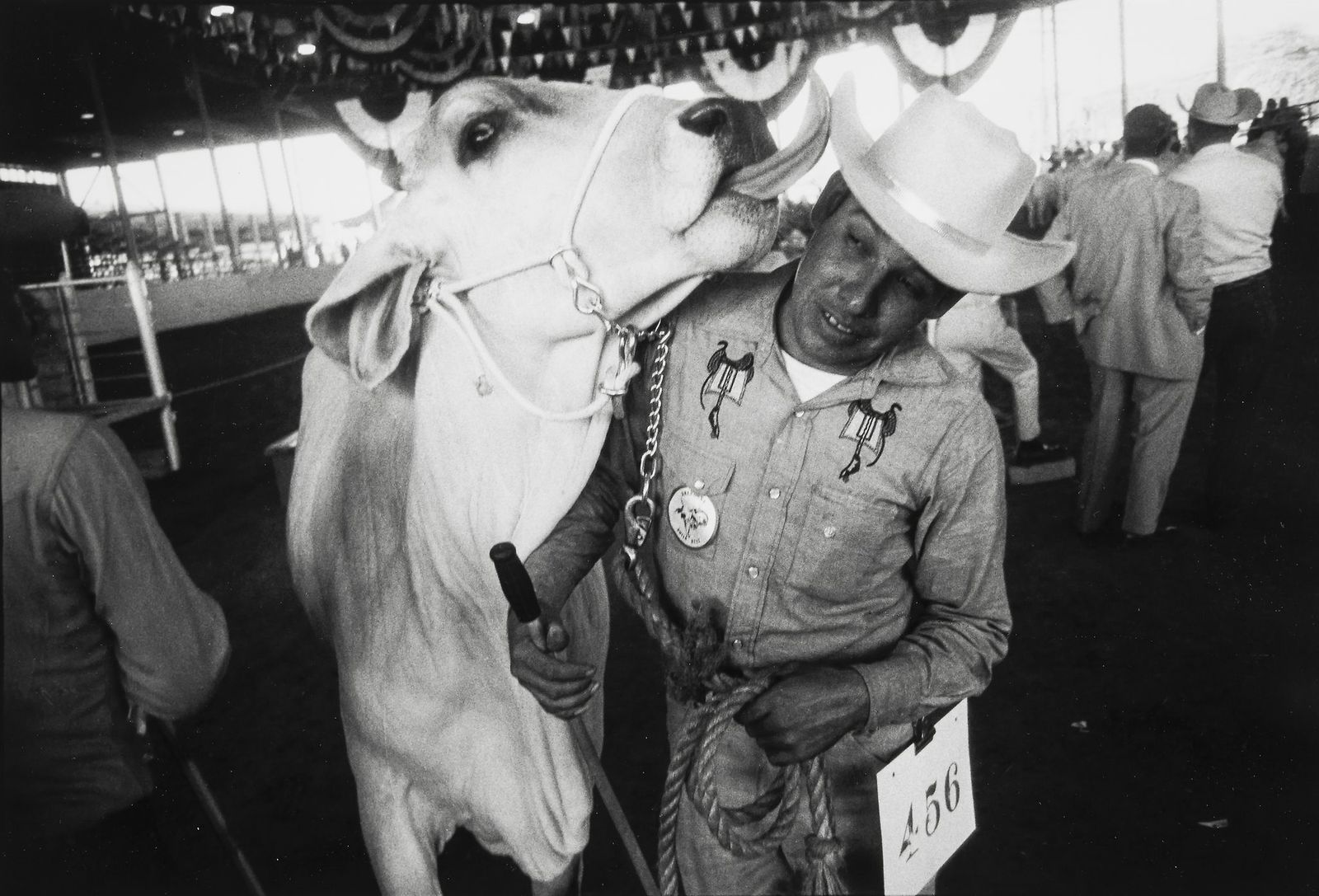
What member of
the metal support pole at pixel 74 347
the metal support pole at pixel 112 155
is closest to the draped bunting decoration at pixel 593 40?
the metal support pole at pixel 112 155

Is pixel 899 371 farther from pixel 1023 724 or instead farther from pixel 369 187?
pixel 1023 724

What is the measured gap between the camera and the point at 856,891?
1.86 metres

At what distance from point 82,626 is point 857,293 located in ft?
3.95

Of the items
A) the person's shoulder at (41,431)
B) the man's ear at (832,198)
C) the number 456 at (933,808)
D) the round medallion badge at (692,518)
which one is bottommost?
the number 456 at (933,808)

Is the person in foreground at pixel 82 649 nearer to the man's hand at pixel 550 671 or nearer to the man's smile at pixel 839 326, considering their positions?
the man's hand at pixel 550 671

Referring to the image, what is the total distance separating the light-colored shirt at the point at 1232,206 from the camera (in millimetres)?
3629

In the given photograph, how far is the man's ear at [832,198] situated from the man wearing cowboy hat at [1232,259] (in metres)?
2.34

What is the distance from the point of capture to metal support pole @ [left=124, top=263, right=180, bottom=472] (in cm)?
137

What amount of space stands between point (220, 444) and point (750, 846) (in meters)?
1.26

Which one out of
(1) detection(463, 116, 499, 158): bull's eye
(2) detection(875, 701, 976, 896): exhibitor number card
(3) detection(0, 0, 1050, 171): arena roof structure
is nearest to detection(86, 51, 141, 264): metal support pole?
(3) detection(0, 0, 1050, 171): arena roof structure

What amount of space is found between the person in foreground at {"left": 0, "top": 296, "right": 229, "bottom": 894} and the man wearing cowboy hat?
3.60 m

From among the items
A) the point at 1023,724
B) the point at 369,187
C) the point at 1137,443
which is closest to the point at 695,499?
the point at 369,187

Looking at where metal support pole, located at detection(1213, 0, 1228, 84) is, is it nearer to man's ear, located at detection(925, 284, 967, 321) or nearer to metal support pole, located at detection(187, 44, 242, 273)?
man's ear, located at detection(925, 284, 967, 321)

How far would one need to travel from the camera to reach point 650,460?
1.61 metres
